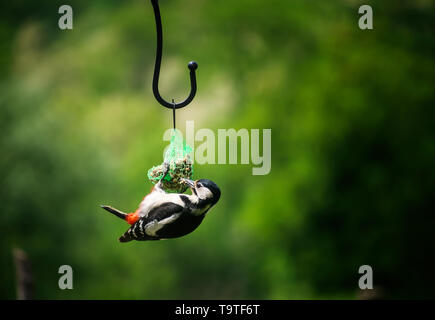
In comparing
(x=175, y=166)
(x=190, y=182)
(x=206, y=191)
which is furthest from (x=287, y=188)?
(x=206, y=191)

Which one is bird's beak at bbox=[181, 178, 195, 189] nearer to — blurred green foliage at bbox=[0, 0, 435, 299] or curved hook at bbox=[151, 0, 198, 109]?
curved hook at bbox=[151, 0, 198, 109]

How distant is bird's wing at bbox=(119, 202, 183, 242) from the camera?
3.39 metres

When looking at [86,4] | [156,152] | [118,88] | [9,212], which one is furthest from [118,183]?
[86,4]

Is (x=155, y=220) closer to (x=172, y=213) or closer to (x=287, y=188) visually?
(x=172, y=213)

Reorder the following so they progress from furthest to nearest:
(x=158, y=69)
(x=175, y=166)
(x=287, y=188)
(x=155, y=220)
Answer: (x=287, y=188), (x=175, y=166), (x=158, y=69), (x=155, y=220)

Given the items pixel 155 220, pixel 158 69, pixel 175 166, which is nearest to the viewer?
pixel 155 220

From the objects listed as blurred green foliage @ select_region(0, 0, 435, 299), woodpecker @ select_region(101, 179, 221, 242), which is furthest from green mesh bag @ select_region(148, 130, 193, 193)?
blurred green foliage @ select_region(0, 0, 435, 299)

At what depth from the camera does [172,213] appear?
3410 millimetres

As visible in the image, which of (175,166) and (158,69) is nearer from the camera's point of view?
(158,69)

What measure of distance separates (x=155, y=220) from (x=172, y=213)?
0.12 meters

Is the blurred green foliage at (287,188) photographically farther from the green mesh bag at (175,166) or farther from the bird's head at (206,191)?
the bird's head at (206,191)

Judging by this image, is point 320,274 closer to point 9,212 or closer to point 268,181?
point 268,181

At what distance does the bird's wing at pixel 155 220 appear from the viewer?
3.39 meters

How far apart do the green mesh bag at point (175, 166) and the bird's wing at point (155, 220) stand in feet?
1.23
